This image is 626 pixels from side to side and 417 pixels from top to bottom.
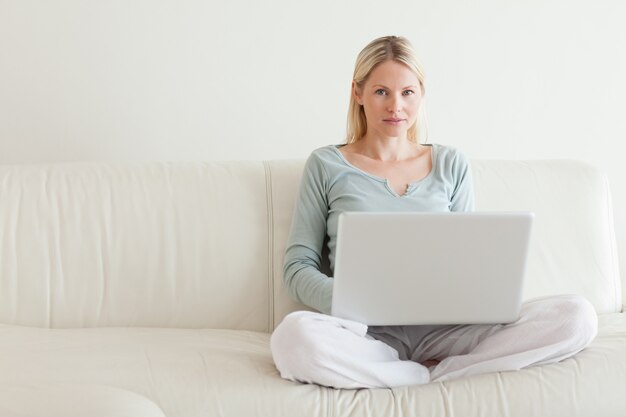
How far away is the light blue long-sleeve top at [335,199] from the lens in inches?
90.7

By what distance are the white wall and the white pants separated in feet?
3.38

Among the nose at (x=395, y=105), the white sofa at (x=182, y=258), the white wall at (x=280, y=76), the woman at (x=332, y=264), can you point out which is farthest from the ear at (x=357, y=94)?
the white wall at (x=280, y=76)

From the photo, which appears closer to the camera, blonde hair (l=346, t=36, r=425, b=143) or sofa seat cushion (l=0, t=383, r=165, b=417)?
sofa seat cushion (l=0, t=383, r=165, b=417)

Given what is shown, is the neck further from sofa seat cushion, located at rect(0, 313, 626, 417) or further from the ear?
sofa seat cushion, located at rect(0, 313, 626, 417)

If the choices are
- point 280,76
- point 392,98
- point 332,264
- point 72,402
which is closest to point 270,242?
point 332,264

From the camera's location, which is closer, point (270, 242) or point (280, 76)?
point (270, 242)

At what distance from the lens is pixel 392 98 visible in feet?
7.68

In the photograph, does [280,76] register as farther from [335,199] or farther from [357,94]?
[335,199]

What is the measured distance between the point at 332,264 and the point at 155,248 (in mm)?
466

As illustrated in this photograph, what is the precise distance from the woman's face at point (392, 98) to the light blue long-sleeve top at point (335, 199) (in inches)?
5.2

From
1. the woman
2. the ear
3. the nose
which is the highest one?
the ear

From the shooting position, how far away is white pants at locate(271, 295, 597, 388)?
71.7 inches

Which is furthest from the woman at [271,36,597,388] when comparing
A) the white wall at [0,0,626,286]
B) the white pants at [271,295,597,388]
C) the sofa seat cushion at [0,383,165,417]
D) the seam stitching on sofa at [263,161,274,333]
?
the white wall at [0,0,626,286]

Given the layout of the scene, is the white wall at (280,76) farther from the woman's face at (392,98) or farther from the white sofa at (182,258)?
the woman's face at (392,98)
